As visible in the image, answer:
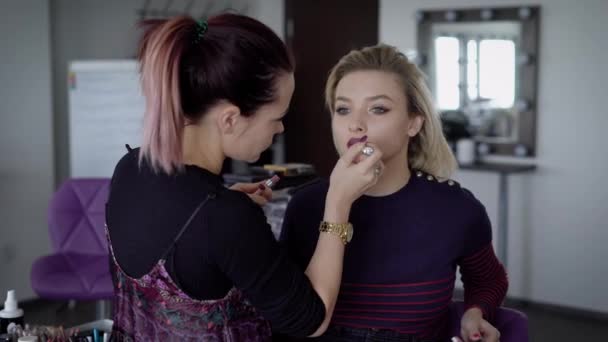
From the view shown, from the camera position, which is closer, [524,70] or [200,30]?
[200,30]

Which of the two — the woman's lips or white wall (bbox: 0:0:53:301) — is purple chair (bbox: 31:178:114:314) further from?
the woman's lips

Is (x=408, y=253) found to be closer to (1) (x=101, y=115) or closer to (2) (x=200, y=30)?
(2) (x=200, y=30)

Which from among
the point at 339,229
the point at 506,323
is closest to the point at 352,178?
the point at 339,229

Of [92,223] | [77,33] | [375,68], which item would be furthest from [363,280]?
[77,33]

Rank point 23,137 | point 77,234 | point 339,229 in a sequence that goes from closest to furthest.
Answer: point 339,229 → point 77,234 → point 23,137

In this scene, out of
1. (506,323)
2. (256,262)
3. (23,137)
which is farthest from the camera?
(23,137)

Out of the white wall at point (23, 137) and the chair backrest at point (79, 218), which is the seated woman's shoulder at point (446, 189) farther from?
the white wall at point (23, 137)

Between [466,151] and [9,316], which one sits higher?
[466,151]

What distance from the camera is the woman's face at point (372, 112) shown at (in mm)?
1505

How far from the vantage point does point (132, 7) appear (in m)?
4.50

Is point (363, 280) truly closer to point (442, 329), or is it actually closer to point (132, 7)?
point (442, 329)

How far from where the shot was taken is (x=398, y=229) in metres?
1.49

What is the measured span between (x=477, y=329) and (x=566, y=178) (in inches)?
107

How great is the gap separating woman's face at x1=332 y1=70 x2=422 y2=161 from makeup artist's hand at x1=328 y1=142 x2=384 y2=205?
322 mm
